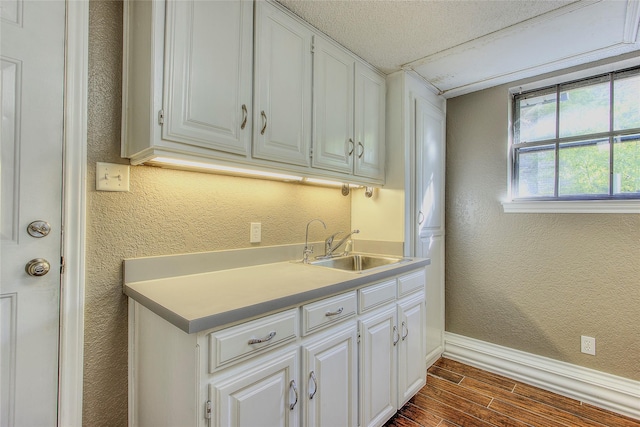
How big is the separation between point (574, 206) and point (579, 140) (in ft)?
1.58

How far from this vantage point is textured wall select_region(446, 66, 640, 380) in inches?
75.5

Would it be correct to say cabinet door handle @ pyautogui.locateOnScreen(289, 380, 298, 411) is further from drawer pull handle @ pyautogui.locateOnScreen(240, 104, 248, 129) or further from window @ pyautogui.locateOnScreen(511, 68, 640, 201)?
window @ pyautogui.locateOnScreen(511, 68, 640, 201)

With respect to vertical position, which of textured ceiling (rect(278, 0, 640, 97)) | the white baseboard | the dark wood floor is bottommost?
the dark wood floor

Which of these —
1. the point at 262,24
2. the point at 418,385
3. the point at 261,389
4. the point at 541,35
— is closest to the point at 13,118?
the point at 262,24

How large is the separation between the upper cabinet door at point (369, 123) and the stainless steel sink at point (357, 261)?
570mm

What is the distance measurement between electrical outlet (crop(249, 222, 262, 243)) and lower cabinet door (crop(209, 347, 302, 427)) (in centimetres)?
72

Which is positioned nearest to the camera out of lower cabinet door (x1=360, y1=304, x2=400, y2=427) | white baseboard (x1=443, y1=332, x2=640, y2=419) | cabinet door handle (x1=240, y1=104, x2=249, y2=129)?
cabinet door handle (x1=240, y1=104, x2=249, y2=129)

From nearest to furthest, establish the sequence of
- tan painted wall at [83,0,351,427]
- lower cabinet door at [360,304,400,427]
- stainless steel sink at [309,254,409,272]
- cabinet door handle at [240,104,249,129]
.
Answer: tan painted wall at [83,0,351,427], cabinet door handle at [240,104,249,129], lower cabinet door at [360,304,400,427], stainless steel sink at [309,254,409,272]

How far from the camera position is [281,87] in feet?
4.82

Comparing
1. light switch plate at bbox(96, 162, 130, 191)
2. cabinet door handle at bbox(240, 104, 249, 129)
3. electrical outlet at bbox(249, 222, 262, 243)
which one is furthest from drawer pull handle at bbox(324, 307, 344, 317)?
light switch plate at bbox(96, 162, 130, 191)

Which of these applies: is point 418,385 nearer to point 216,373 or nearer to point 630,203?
point 216,373

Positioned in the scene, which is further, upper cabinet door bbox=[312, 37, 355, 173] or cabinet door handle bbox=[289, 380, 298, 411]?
upper cabinet door bbox=[312, 37, 355, 173]

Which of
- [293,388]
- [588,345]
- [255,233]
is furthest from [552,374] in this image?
[255,233]

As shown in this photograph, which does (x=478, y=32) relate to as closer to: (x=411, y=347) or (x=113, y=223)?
(x=411, y=347)
